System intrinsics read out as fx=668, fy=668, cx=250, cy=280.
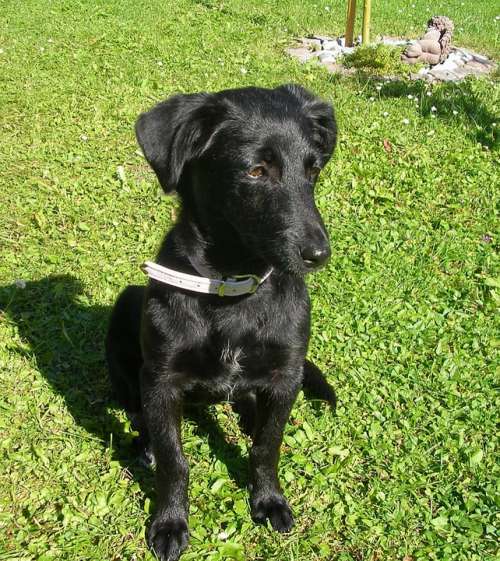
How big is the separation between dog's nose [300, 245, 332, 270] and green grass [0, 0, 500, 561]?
1.20 metres

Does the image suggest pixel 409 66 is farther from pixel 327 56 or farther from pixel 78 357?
pixel 78 357

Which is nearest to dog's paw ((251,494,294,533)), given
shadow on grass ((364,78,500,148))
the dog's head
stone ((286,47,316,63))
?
the dog's head

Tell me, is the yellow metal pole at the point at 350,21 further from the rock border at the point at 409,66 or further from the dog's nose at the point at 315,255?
the dog's nose at the point at 315,255

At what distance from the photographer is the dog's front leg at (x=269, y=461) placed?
2.80 metres

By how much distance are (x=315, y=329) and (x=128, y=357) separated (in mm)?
1207

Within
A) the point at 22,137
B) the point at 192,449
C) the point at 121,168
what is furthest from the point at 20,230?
the point at 192,449

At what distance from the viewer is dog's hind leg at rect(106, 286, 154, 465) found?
10.6 ft

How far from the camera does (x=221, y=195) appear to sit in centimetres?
249

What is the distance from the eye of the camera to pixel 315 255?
2.33m

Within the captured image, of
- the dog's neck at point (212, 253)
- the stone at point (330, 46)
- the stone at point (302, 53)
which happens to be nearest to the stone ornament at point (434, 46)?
the stone at point (330, 46)

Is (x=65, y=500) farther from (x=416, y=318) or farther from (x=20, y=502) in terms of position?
(x=416, y=318)

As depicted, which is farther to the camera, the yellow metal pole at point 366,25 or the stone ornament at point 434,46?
the yellow metal pole at point 366,25

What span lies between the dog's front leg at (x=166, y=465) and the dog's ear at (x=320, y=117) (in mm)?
1154

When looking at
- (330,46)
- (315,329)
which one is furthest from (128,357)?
(330,46)
